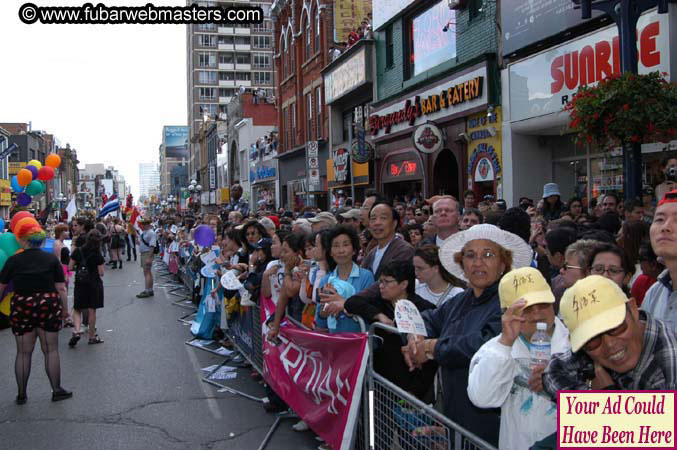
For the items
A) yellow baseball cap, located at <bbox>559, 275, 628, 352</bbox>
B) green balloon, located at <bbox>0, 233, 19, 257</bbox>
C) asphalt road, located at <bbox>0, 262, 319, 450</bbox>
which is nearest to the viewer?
yellow baseball cap, located at <bbox>559, 275, 628, 352</bbox>

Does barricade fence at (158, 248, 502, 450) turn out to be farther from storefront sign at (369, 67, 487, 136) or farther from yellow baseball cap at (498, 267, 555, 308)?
storefront sign at (369, 67, 487, 136)

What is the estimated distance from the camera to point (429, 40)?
1823 centimetres

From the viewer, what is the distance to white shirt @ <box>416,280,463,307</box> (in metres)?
4.43

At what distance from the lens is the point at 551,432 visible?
2689 millimetres

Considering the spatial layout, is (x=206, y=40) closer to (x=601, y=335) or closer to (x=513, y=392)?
(x=513, y=392)

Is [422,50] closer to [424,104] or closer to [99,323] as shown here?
[424,104]

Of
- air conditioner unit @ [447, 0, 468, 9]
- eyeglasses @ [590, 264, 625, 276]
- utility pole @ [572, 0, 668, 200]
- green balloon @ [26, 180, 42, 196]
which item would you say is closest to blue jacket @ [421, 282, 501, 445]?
eyeglasses @ [590, 264, 625, 276]

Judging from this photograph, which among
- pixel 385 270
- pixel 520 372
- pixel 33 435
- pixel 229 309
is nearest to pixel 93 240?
pixel 229 309

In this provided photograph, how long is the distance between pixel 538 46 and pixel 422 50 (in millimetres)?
5742

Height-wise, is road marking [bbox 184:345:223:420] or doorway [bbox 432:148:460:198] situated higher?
doorway [bbox 432:148:460:198]

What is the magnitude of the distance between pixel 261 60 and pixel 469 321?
95.8 m

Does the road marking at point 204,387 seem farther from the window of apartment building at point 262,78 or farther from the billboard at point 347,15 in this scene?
the window of apartment building at point 262,78

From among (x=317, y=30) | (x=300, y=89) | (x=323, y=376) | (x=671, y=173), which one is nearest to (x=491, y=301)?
(x=323, y=376)

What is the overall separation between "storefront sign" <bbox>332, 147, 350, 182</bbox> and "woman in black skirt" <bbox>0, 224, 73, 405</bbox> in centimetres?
1800
